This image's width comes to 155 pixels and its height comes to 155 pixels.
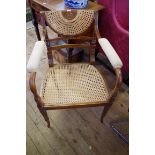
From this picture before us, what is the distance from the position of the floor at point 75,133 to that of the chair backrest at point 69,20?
0.62 m

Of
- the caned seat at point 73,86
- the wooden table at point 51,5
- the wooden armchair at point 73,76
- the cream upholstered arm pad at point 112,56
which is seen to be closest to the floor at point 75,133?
the wooden armchair at point 73,76

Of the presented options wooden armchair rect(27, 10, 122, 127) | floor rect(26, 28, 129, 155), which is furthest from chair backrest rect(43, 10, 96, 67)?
floor rect(26, 28, 129, 155)

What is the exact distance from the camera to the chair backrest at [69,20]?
4.75 ft

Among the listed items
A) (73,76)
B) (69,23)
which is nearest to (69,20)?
(69,23)

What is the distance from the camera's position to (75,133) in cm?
158

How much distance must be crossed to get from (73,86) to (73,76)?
0.09m

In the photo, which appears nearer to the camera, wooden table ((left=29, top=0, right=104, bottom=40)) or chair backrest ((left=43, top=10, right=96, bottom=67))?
chair backrest ((left=43, top=10, right=96, bottom=67))

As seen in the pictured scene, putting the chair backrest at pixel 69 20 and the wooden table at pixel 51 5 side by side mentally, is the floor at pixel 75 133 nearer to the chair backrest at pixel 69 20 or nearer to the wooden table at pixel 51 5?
the chair backrest at pixel 69 20

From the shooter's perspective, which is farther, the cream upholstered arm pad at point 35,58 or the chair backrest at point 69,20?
the chair backrest at point 69,20

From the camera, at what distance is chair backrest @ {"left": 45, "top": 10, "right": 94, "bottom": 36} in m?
1.45

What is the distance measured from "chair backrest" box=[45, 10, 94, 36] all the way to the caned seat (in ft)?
0.75

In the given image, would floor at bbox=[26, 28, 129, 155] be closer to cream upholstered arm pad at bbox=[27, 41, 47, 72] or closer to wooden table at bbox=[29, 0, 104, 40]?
cream upholstered arm pad at bbox=[27, 41, 47, 72]
